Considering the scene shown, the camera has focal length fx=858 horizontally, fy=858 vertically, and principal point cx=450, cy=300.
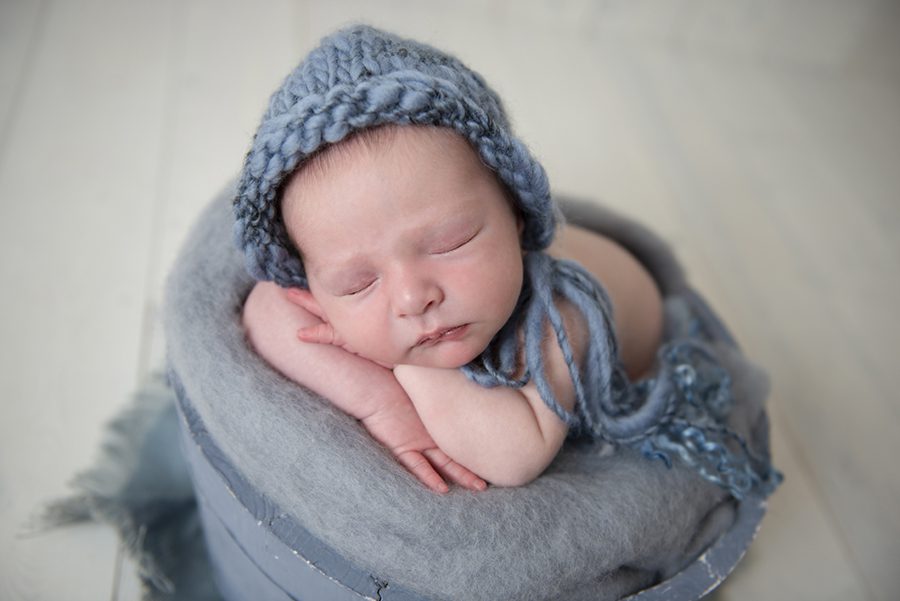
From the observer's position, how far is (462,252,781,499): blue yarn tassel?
0.94 metres

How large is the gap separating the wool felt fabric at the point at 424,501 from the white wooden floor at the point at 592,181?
0.34 meters

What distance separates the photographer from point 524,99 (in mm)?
2025

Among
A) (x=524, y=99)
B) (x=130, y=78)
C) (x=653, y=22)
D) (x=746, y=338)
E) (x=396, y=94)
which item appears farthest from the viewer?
(x=653, y=22)

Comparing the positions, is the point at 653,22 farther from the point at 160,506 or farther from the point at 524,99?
the point at 160,506

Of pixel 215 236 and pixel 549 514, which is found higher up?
pixel 215 236

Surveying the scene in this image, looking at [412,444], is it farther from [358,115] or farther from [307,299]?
[358,115]

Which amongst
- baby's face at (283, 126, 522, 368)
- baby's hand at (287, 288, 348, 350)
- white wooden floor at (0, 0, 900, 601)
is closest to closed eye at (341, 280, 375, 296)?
baby's face at (283, 126, 522, 368)

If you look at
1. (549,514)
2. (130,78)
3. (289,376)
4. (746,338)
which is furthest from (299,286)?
(130,78)

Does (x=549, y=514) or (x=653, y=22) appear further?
(x=653, y=22)

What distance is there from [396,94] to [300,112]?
0.30ft

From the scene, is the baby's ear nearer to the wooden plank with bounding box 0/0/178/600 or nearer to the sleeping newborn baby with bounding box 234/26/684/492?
the sleeping newborn baby with bounding box 234/26/684/492

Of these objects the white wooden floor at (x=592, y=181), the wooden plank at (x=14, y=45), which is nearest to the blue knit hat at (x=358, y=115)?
the white wooden floor at (x=592, y=181)

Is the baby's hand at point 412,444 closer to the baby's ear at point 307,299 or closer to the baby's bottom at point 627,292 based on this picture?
the baby's ear at point 307,299

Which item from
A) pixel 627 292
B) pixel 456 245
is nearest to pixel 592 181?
pixel 627 292
